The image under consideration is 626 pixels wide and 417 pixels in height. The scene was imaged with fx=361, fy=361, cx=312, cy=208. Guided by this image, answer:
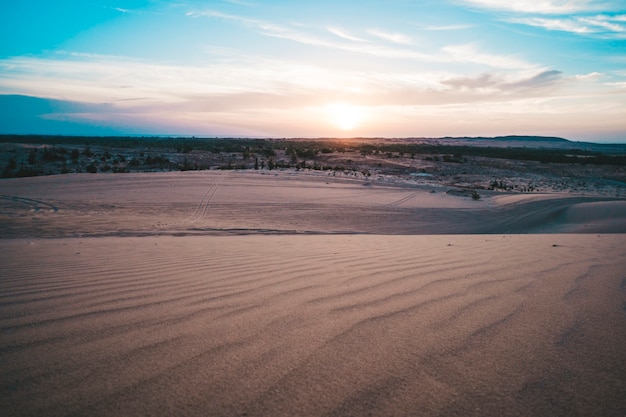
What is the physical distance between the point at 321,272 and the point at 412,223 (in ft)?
21.0

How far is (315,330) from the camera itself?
1882 millimetres

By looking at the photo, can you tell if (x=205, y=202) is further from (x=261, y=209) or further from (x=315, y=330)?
(x=315, y=330)

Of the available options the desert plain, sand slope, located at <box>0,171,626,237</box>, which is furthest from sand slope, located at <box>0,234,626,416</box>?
sand slope, located at <box>0,171,626,237</box>

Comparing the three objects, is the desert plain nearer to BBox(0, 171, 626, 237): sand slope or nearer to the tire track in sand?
BBox(0, 171, 626, 237): sand slope

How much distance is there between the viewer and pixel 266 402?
1.31m

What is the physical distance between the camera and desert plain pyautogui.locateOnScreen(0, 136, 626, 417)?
1330mm

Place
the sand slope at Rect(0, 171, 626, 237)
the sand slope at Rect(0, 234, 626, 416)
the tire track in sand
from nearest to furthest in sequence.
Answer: the sand slope at Rect(0, 234, 626, 416) → the sand slope at Rect(0, 171, 626, 237) → the tire track in sand

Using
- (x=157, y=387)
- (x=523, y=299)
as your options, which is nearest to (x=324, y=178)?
(x=523, y=299)

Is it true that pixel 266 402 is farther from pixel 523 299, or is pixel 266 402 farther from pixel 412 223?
pixel 412 223

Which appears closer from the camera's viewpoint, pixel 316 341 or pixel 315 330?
pixel 316 341

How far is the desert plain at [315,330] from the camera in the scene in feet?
4.36

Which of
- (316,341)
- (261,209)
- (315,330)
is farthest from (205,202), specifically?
(316,341)

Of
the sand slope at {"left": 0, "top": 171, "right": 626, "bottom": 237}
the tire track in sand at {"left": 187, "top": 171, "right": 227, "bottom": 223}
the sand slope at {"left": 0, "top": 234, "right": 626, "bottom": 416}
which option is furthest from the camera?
the tire track in sand at {"left": 187, "top": 171, "right": 227, "bottom": 223}

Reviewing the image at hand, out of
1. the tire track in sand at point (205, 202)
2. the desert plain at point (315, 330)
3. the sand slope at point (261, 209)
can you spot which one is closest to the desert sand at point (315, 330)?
the desert plain at point (315, 330)
